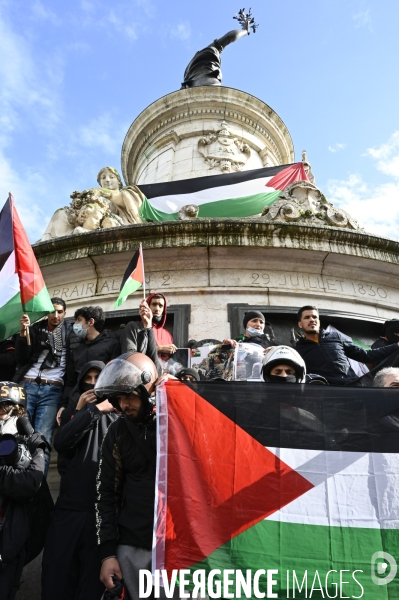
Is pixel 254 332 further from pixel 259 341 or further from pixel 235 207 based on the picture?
pixel 235 207

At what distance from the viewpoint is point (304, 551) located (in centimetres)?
284

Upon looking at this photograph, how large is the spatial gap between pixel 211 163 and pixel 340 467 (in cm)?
1135

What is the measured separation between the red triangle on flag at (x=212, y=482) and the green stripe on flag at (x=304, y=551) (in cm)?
7

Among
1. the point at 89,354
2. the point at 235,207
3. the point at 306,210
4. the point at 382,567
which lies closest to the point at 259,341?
the point at 89,354

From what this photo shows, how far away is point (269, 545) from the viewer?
9.41ft

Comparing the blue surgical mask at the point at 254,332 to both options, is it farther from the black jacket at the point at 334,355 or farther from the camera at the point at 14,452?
the camera at the point at 14,452

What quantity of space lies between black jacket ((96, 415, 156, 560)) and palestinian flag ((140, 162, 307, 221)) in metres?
7.40

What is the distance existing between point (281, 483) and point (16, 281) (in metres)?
4.07

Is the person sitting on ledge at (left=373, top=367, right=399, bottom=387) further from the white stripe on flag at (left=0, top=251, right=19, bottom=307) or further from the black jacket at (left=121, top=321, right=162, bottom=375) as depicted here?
the white stripe on flag at (left=0, top=251, right=19, bottom=307)

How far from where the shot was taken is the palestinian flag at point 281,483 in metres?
2.82

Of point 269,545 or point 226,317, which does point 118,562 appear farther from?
point 226,317

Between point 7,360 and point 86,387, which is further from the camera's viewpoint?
point 7,360

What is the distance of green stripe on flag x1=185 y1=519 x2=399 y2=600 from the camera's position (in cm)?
275

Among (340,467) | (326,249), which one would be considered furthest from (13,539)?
(326,249)
